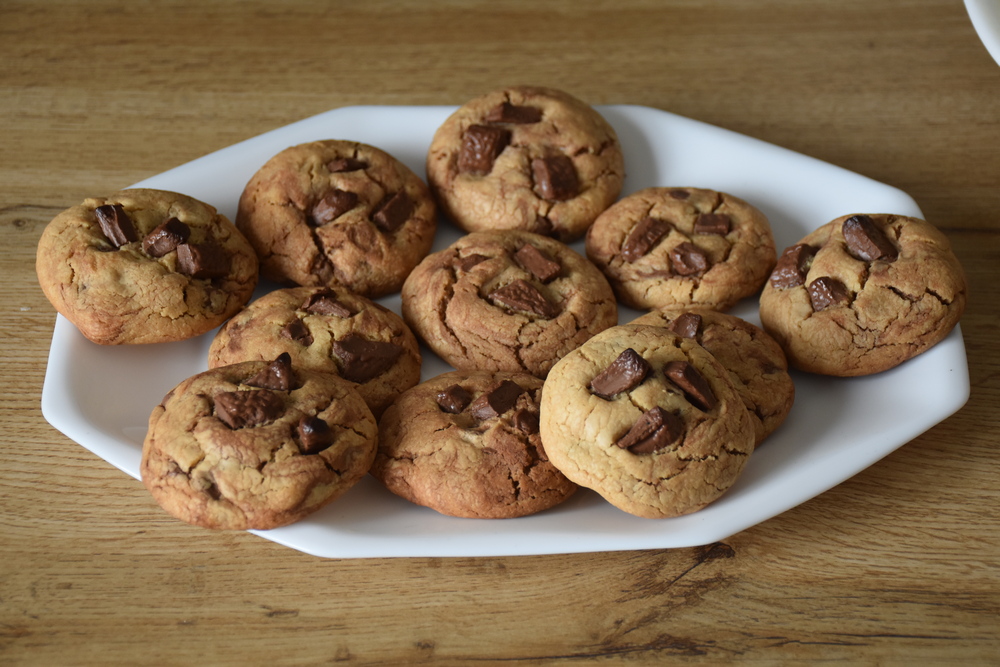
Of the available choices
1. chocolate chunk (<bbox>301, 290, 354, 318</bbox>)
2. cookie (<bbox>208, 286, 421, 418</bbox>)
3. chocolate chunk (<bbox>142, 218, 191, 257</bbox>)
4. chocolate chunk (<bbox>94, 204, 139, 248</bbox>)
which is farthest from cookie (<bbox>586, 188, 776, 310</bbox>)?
chocolate chunk (<bbox>94, 204, 139, 248</bbox>)

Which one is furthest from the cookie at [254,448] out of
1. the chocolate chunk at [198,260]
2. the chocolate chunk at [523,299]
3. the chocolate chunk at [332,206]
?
the chocolate chunk at [332,206]

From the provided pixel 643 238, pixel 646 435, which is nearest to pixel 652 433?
pixel 646 435

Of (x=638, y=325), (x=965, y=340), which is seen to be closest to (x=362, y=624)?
(x=638, y=325)

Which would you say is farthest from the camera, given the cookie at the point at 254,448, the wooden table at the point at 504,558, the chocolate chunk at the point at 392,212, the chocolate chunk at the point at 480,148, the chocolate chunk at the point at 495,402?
the chocolate chunk at the point at 480,148

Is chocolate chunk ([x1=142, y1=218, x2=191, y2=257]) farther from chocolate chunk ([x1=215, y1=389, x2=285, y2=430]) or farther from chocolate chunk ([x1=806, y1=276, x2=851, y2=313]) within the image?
chocolate chunk ([x1=806, y1=276, x2=851, y2=313])

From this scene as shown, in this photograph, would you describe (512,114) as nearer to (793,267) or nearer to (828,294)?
(793,267)

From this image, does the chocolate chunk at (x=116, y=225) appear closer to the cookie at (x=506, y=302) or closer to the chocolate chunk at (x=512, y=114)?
the cookie at (x=506, y=302)
